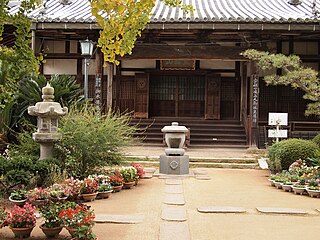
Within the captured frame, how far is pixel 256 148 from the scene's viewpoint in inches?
585

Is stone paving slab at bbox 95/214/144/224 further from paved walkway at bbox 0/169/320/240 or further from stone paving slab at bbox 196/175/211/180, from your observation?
stone paving slab at bbox 196/175/211/180

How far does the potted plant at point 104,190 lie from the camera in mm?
8201

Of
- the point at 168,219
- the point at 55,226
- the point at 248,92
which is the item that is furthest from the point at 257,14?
the point at 55,226

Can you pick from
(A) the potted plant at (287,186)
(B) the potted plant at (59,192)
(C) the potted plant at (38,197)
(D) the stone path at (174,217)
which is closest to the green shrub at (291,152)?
(A) the potted plant at (287,186)

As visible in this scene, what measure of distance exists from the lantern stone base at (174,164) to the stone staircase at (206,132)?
173 inches

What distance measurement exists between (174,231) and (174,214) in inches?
41.1

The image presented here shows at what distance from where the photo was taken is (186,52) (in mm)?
15375

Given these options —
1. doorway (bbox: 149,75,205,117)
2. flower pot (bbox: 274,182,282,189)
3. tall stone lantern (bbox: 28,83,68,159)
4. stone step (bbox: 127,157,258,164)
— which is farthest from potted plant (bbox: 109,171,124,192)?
doorway (bbox: 149,75,205,117)

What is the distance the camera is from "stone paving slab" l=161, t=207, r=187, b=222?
21.2ft

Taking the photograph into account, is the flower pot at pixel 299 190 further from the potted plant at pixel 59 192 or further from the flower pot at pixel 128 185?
the potted plant at pixel 59 192

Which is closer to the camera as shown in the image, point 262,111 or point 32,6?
point 32,6

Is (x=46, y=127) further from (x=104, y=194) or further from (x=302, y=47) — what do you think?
(x=302, y=47)

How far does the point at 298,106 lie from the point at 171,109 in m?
5.49

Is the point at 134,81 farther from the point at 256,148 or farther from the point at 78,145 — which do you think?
the point at 78,145
